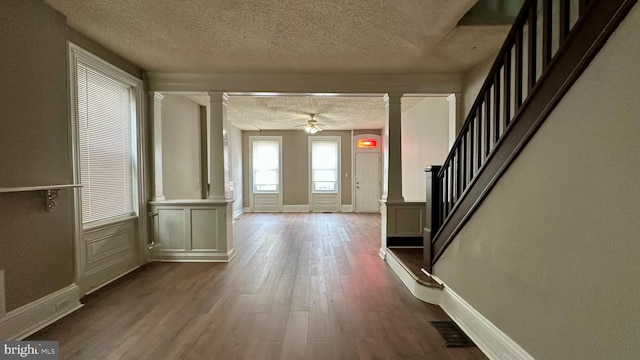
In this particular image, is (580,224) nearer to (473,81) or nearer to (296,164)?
(473,81)

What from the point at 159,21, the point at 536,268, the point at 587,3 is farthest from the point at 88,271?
the point at 587,3

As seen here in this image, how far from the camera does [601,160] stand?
1.22 metres

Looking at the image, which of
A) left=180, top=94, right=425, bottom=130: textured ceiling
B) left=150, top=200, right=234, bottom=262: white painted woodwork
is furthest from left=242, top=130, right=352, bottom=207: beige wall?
left=150, top=200, right=234, bottom=262: white painted woodwork

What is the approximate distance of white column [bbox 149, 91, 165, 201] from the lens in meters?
4.01

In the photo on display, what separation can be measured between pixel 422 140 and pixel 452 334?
13.9 feet

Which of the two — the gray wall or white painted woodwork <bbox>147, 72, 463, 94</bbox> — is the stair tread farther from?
the gray wall

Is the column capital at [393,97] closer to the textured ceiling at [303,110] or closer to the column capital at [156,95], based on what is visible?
the textured ceiling at [303,110]

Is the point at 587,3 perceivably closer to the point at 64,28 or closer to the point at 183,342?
the point at 183,342

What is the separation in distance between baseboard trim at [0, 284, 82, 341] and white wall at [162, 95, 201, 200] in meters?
2.30

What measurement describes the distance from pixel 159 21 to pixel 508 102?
3.03m

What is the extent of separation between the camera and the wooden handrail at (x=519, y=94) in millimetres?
1295

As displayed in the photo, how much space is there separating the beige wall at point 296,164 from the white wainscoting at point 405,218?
530 centimetres

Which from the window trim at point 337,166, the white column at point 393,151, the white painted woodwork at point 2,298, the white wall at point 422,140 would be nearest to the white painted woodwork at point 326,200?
the window trim at point 337,166

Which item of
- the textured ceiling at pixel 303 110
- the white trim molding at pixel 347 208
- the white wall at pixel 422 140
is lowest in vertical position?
the white trim molding at pixel 347 208
